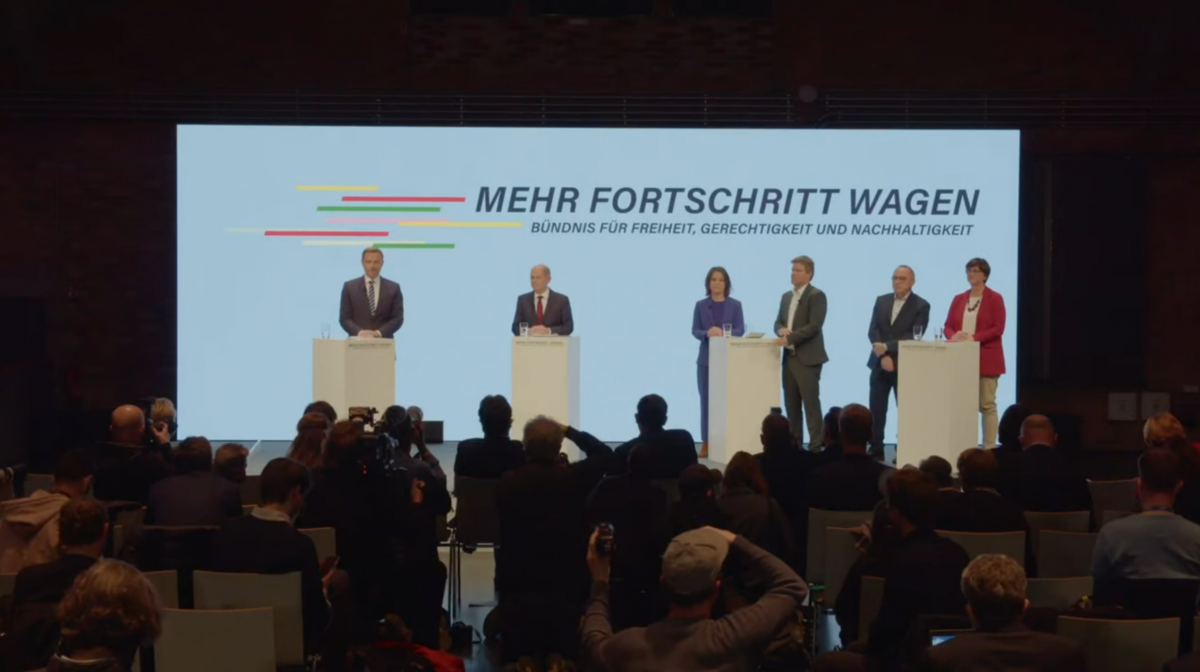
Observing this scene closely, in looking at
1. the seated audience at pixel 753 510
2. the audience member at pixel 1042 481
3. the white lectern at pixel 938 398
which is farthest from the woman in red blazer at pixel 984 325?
the seated audience at pixel 753 510

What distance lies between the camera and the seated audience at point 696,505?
497cm

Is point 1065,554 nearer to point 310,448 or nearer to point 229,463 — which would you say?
point 310,448

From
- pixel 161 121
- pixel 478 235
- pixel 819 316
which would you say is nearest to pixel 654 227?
pixel 478 235

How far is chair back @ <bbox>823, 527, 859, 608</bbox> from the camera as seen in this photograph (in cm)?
548

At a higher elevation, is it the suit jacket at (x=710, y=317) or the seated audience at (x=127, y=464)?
the suit jacket at (x=710, y=317)

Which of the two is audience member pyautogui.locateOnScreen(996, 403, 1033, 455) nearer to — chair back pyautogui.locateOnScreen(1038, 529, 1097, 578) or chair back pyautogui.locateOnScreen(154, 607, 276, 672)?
chair back pyautogui.locateOnScreen(1038, 529, 1097, 578)

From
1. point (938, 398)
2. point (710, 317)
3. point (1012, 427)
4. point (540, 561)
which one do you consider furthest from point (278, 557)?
point (710, 317)

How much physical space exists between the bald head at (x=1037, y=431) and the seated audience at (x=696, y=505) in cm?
200

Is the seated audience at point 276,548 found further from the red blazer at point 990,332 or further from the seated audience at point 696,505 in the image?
the red blazer at point 990,332

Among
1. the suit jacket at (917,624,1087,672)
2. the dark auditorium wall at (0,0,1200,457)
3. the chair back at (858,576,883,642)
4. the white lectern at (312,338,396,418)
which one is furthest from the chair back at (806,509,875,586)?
the dark auditorium wall at (0,0,1200,457)

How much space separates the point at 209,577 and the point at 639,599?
1.59 meters

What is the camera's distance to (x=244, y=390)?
1147 centimetres

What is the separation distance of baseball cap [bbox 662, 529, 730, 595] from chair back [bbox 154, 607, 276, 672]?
161 centimetres

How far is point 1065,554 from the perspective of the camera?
5547mm
